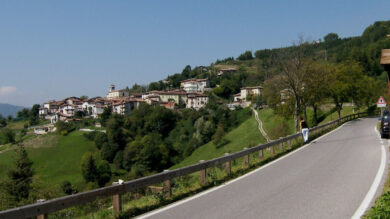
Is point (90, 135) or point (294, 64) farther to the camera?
point (90, 135)

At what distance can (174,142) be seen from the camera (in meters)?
100

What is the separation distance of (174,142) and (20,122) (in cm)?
9813

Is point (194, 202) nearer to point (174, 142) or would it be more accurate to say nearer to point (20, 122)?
point (174, 142)

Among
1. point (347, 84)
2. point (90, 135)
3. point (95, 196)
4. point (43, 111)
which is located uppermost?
point (347, 84)

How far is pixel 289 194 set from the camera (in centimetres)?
792

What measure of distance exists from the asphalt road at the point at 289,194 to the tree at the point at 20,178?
56.7 ft

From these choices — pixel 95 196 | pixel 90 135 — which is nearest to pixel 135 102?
pixel 90 135

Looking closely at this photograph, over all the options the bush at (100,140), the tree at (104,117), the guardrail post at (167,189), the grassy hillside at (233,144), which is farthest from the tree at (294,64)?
the tree at (104,117)

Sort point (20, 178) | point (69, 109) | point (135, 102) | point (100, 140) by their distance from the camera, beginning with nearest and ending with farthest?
point (20, 178) < point (100, 140) < point (135, 102) < point (69, 109)

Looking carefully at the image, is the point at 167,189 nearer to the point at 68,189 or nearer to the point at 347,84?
the point at 68,189

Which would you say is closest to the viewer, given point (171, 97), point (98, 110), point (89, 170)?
point (89, 170)

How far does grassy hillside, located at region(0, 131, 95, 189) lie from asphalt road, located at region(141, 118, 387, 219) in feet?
186

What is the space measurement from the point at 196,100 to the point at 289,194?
473 feet

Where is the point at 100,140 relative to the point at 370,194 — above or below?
below
